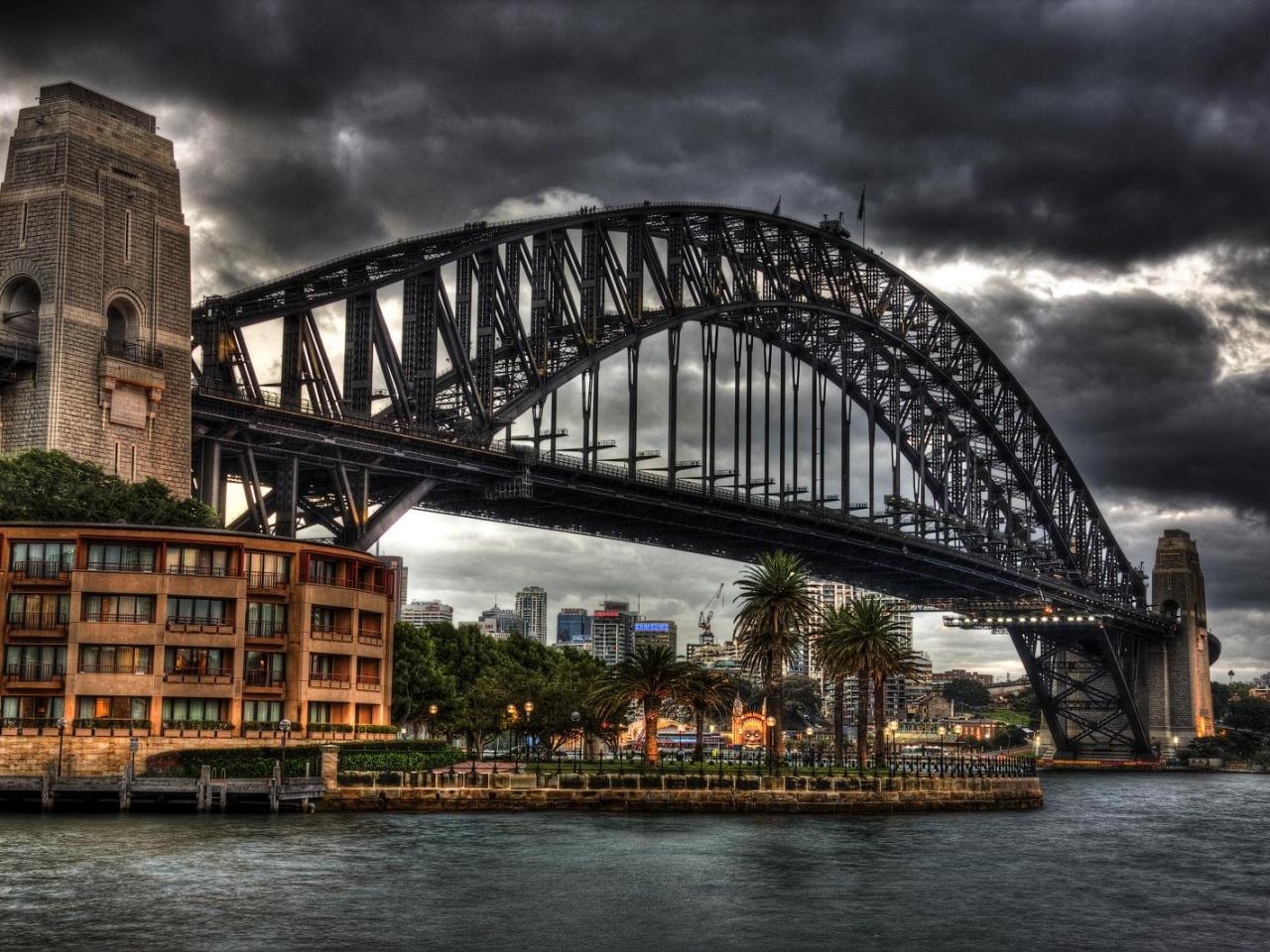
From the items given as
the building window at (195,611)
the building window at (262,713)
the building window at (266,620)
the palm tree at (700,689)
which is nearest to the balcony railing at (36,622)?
the building window at (195,611)

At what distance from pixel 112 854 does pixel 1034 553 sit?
495 feet

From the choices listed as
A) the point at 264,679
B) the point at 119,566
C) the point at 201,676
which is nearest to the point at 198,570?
the point at 119,566

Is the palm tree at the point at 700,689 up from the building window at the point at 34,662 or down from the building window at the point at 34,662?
down

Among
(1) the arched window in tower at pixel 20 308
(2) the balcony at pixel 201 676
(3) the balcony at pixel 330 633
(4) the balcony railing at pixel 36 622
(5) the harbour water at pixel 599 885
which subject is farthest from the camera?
(3) the balcony at pixel 330 633

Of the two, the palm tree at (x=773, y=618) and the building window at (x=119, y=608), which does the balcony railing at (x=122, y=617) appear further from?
the palm tree at (x=773, y=618)

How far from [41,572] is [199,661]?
29.6ft

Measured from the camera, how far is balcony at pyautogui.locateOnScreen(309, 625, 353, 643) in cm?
8775

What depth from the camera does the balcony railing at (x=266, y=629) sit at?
8519cm

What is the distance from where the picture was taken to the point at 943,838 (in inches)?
3105

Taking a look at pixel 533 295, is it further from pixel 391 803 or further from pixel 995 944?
pixel 995 944

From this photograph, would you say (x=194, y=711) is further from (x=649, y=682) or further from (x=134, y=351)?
(x=649, y=682)

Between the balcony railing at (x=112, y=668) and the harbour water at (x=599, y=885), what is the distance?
27.7 ft

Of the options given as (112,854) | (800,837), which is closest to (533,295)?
(800,837)

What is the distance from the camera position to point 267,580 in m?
85.9
